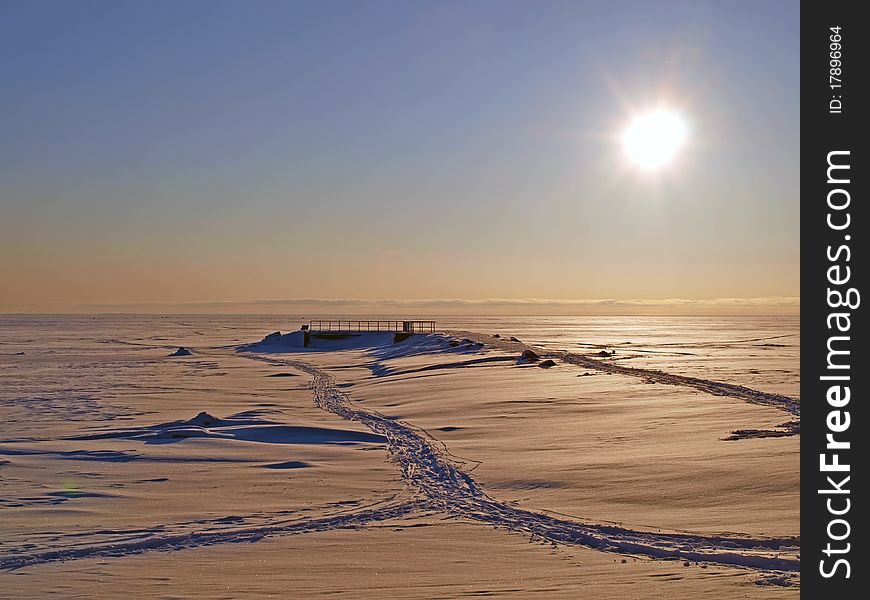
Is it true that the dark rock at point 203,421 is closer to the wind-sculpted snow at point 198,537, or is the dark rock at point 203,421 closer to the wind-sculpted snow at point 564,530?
the wind-sculpted snow at point 564,530

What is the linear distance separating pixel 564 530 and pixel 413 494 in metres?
3.18

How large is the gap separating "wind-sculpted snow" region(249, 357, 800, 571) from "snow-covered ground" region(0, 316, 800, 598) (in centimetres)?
5

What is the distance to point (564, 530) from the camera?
36.3 feet

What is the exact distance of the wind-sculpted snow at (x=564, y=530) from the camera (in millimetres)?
9430

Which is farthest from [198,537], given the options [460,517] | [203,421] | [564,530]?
[203,421]

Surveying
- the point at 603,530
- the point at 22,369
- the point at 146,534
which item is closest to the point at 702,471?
the point at 603,530

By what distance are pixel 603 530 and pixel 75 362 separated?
49.4m

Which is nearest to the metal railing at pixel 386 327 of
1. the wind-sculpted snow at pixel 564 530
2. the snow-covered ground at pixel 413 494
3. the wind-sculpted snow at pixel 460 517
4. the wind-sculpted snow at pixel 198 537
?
the snow-covered ground at pixel 413 494

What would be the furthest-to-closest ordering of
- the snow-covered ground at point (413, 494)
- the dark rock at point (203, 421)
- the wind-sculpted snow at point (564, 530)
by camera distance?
the dark rock at point (203, 421) < the wind-sculpted snow at point (564, 530) < the snow-covered ground at point (413, 494)

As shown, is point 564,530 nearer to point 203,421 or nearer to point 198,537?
point 198,537

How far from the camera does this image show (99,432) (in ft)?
68.0

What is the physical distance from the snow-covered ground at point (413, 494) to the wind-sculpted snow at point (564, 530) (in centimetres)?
5

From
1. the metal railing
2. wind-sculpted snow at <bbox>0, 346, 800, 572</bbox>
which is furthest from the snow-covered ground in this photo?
the metal railing

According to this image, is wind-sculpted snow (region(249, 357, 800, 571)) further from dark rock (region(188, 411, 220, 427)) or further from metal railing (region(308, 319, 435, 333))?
metal railing (region(308, 319, 435, 333))
